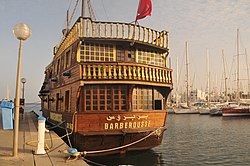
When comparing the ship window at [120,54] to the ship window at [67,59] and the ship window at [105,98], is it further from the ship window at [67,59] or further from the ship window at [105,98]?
the ship window at [67,59]

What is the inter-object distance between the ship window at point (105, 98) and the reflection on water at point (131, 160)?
2.38 m

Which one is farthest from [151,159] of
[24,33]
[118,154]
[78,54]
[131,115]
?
[24,33]

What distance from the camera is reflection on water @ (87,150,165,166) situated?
11.4 m

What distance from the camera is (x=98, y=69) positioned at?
10.7 meters

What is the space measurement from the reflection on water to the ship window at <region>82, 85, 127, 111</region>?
238cm

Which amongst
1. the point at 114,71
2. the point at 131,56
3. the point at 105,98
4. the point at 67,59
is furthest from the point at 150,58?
the point at 67,59

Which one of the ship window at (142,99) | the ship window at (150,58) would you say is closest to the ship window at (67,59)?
the ship window at (150,58)

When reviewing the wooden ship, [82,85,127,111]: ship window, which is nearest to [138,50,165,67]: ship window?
the wooden ship

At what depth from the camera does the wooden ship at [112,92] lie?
35.1 ft

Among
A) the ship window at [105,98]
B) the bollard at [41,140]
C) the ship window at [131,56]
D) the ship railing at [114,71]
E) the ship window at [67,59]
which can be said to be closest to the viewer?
the bollard at [41,140]

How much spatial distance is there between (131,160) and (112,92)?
342 centimetres

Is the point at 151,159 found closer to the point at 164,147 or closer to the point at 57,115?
the point at 164,147

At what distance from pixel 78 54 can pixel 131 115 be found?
141 inches

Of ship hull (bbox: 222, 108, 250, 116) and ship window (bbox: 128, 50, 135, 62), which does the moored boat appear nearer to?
ship hull (bbox: 222, 108, 250, 116)
